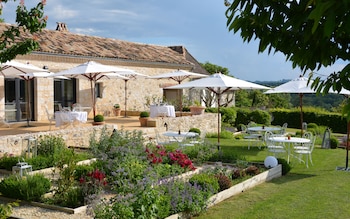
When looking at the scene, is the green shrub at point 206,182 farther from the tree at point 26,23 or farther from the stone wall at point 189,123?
the stone wall at point 189,123

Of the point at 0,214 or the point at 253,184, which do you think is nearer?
the point at 0,214

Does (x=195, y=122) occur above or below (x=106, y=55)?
below

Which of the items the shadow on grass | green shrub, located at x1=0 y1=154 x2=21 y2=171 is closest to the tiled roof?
green shrub, located at x1=0 y1=154 x2=21 y2=171

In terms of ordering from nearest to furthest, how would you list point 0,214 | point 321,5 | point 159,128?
point 321,5, point 0,214, point 159,128

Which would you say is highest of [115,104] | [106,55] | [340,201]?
[106,55]

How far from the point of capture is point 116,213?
18.1 ft

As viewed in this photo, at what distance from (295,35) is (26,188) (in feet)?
20.6

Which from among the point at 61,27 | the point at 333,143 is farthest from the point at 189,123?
the point at 61,27

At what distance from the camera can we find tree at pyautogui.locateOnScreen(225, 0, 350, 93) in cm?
208

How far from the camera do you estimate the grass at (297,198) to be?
7.09 meters

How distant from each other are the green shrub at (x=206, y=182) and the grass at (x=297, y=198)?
1.08 ft

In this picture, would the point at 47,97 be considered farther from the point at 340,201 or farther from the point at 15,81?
the point at 340,201

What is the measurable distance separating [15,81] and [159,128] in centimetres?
709

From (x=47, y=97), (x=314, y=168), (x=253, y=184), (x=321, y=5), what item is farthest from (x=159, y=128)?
(x=321, y=5)
